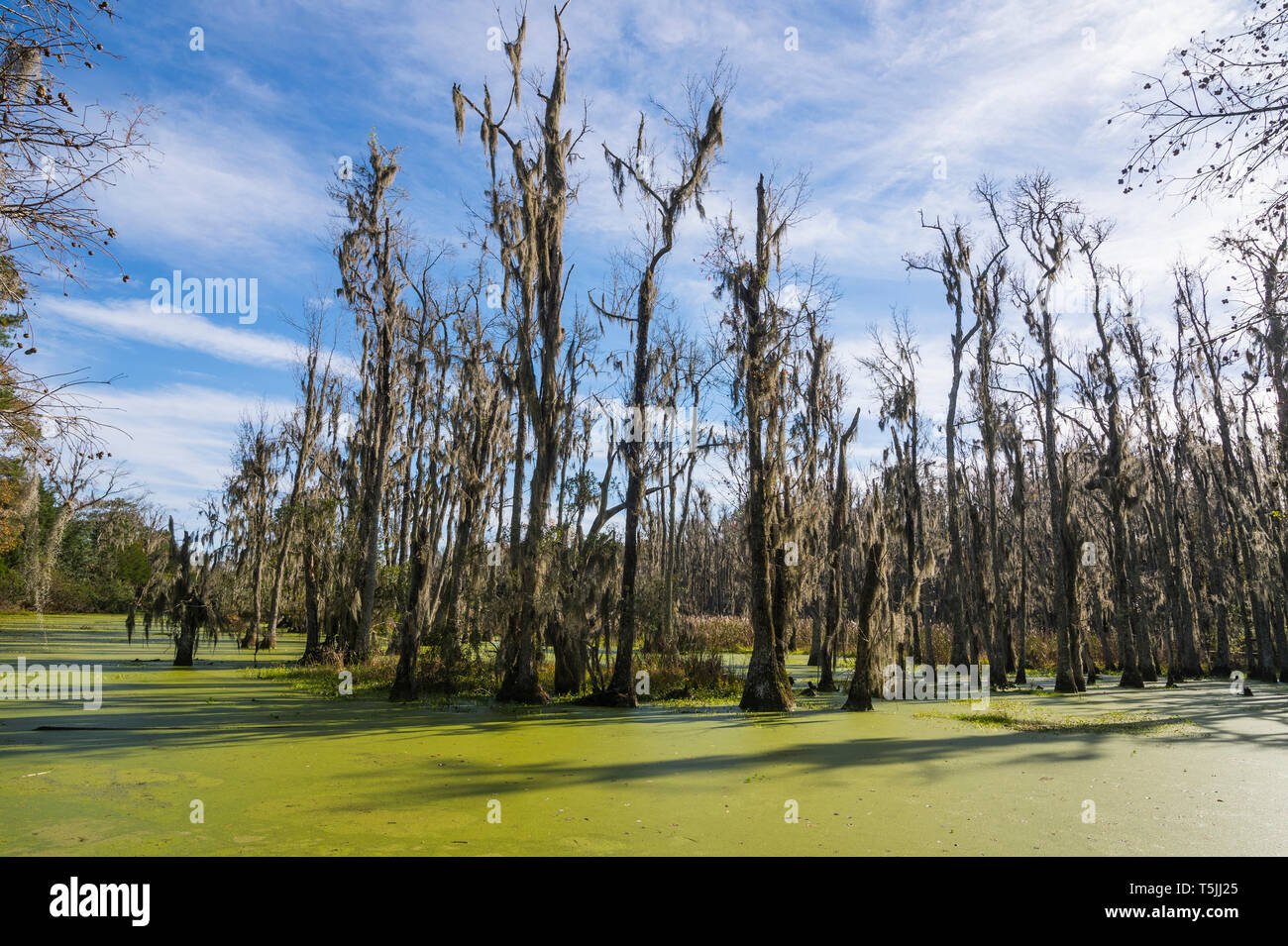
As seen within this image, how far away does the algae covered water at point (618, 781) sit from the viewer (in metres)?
4.89

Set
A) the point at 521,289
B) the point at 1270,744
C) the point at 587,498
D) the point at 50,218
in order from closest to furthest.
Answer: the point at 50,218 → the point at 1270,744 → the point at 521,289 → the point at 587,498

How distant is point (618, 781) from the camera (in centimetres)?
684

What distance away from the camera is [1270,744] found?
9484 millimetres

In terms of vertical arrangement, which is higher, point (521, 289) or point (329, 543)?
point (521, 289)

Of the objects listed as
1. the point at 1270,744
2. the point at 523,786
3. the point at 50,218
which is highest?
the point at 50,218

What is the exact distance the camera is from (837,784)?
6758 millimetres

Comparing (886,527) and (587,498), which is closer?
(886,527)

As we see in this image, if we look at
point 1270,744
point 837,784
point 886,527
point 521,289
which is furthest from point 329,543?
point 1270,744

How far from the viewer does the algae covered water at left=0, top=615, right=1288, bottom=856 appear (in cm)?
489

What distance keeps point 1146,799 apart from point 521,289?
1213cm

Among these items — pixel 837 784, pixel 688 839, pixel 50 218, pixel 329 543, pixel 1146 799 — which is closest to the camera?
pixel 50 218
